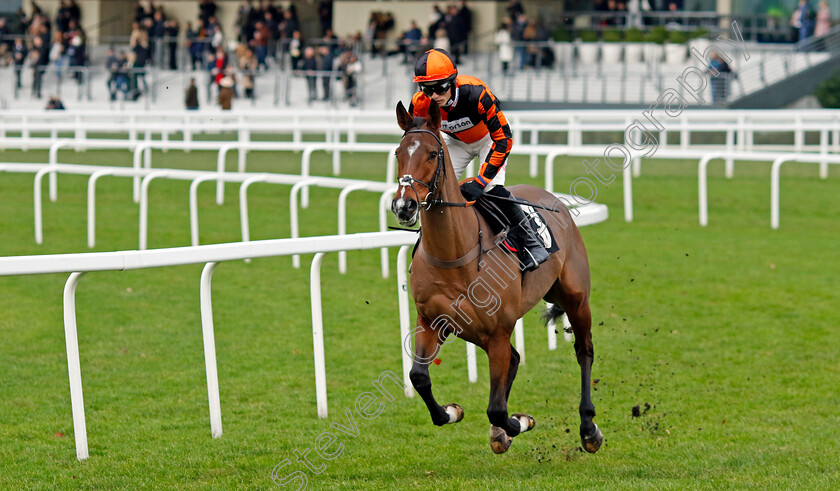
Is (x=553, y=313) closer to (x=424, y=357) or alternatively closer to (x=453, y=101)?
(x=424, y=357)

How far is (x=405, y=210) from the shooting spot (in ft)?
13.7

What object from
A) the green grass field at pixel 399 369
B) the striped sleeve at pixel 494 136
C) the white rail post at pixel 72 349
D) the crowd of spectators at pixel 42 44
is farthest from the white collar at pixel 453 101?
the crowd of spectators at pixel 42 44

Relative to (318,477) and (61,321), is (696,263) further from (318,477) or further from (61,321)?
(318,477)

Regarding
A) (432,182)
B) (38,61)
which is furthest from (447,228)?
(38,61)

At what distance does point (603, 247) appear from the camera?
11039mm

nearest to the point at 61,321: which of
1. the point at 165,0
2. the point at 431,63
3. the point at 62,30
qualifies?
the point at 431,63

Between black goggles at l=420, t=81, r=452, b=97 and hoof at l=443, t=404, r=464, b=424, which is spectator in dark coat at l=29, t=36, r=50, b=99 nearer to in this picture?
black goggles at l=420, t=81, r=452, b=97

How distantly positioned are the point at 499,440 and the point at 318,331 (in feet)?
3.90

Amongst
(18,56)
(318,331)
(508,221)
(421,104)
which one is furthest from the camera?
(18,56)

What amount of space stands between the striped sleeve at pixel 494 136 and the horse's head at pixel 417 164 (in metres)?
0.47

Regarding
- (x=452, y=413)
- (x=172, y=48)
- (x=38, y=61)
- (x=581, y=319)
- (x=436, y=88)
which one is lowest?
(x=452, y=413)

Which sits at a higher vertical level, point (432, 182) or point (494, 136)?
point (494, 136)

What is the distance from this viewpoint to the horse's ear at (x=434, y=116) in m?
4.56

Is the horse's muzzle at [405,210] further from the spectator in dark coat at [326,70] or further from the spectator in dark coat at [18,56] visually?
the spectator in dark coat at [18,56]
